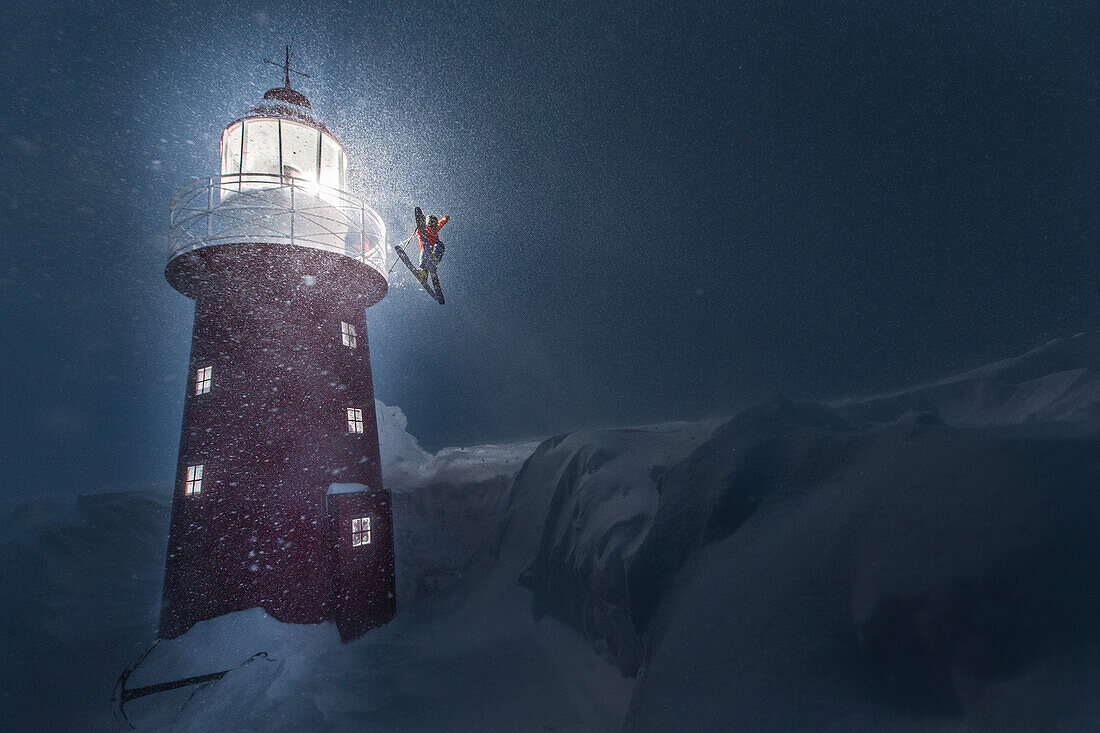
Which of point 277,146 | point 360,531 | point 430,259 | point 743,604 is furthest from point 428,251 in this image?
point 743,604

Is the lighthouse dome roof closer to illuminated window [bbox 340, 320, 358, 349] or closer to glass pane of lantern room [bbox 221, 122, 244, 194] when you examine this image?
glass pane of lantern room [bbox 221, 122, 244, 194]

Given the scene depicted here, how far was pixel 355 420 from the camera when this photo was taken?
12.1 meters

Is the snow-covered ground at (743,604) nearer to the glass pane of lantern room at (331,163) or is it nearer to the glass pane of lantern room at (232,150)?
the glass pane of lantern room at (331,163)

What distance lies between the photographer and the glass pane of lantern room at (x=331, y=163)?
1257 cm

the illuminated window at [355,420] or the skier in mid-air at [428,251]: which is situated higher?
the skier in mid-air at [428,251]

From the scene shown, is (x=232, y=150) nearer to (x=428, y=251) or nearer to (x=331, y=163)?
(x=331, y=163)

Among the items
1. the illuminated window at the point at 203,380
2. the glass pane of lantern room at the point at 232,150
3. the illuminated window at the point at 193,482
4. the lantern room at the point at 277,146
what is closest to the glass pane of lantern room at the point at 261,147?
the lantern room at the point at 277,146

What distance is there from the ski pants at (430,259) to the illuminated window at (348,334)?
9.61 feet

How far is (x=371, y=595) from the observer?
11109 millimetres

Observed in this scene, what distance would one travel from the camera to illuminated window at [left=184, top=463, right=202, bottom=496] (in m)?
10.3

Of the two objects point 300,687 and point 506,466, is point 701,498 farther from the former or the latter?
point 506,466

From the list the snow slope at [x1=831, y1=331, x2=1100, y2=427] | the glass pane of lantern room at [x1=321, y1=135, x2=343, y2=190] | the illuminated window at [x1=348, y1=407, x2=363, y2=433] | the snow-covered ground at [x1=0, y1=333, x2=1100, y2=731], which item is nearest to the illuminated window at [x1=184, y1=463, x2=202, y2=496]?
the snow-covered ground at [x1=0, y1=333, x2=1100, y2=731]

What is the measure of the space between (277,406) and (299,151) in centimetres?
704

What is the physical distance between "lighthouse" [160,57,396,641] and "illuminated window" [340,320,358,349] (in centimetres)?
5
